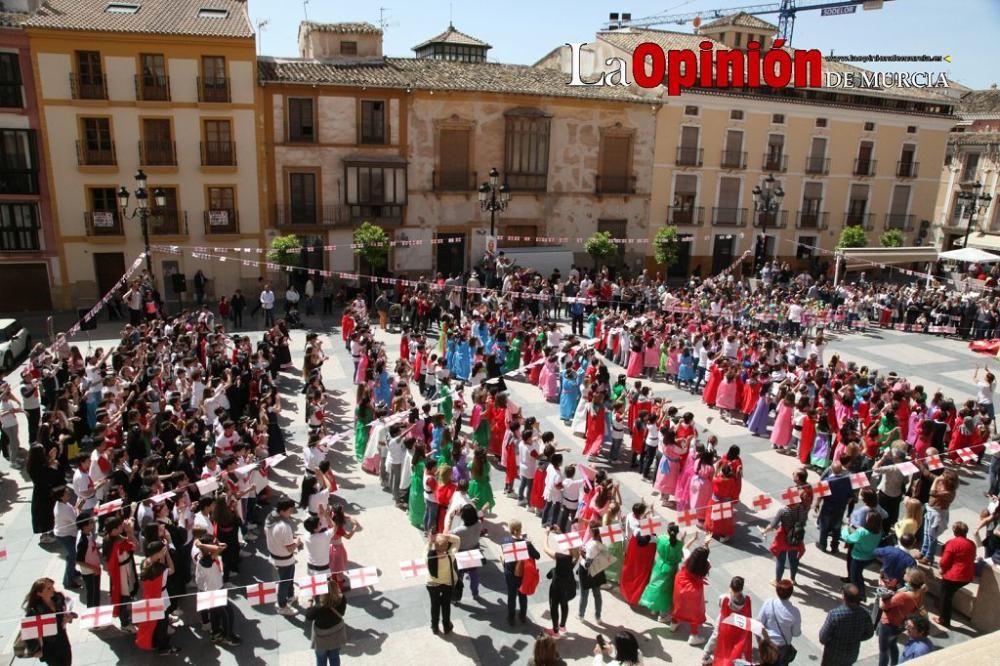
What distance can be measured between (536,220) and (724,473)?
23.3 m

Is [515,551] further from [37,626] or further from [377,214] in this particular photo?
[377,214]

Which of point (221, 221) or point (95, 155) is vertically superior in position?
point (95, 155)

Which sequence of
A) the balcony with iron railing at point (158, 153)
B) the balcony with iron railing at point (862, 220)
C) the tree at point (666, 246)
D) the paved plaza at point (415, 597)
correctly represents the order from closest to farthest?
the paved plaza at point (415, 597)
the balcony with iron railing at point (158, 153)
the tree at point (666, 246)
the balcony with iron railing at point (862, 220)

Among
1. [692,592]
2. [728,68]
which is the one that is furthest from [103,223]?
[728,68]

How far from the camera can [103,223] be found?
26.4 meters

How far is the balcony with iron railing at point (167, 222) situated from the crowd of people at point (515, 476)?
9416 mm

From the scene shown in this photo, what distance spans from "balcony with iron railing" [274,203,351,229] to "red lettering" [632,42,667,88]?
13903mm

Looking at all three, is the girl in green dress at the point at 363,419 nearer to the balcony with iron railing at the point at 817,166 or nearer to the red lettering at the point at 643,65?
the red lettering at the point at 643,65

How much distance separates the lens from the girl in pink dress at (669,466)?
11.8 metres

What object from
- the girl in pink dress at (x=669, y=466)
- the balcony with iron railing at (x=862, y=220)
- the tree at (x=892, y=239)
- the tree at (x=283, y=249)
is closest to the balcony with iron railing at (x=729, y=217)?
the balcony with iron railing at (x=862, y=220)

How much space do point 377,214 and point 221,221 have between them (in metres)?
6.01

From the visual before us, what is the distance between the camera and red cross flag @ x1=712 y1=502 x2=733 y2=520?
10.9 metres

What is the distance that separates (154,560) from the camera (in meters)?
7.95

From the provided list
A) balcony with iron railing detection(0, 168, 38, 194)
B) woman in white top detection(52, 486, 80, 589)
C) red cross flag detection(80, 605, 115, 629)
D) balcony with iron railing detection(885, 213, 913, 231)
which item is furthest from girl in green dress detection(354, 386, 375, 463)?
balcony with iron railing detection(885, 213, 913, 231)
